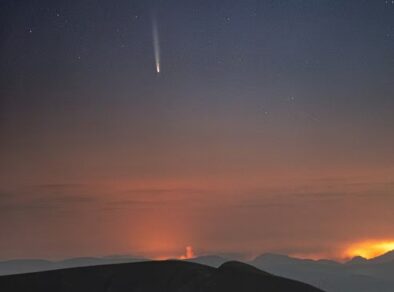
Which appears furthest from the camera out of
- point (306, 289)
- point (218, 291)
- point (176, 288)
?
point (176, 288)

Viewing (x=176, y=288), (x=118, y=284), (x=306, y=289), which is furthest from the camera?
(x=118, y=284)

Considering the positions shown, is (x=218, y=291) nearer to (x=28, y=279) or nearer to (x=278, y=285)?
(x=278, y=285)

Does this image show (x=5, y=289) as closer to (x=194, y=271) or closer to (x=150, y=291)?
(x=150, y=291)

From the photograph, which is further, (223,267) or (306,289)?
(223,267)

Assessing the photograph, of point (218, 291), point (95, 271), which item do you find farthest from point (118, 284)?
point (218, 291)

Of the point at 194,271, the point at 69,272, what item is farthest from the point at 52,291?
the point at 194,271

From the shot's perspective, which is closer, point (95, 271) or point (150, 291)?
point (150, 291)

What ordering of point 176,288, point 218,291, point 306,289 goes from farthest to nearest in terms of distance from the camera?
point 176,288 < point 218,291 < point 306,289
